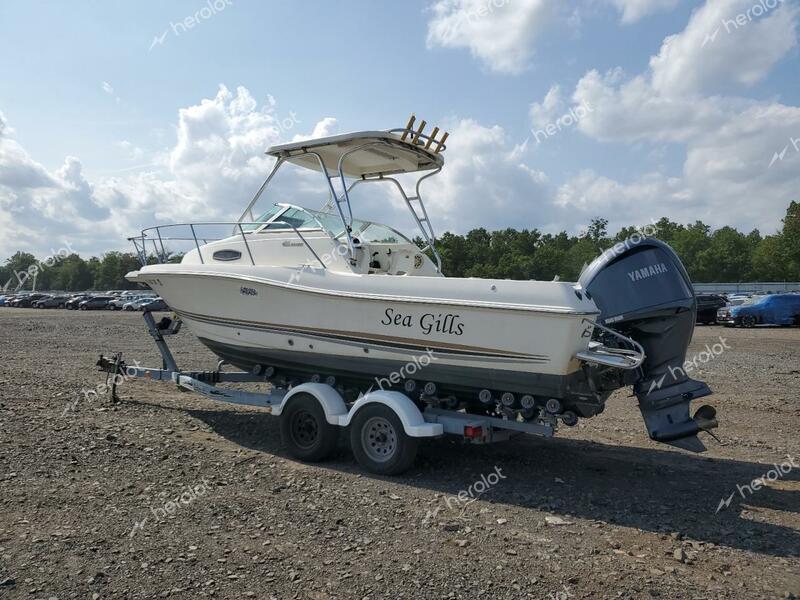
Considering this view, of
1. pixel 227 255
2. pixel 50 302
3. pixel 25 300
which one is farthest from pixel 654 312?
pixel 25 300

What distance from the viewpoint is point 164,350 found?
29.2 feet

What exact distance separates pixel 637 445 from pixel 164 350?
6.18 m

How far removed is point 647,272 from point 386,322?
2.52m

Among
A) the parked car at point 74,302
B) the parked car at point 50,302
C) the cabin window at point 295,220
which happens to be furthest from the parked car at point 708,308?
the parked car at point 50,302

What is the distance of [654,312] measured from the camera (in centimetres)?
611

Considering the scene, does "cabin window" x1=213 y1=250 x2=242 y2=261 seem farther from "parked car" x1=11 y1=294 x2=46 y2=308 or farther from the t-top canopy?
"parked car" x1=11 y1=294 x2=46 y2=308

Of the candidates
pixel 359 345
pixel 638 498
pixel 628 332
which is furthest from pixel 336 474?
pixel 628 332

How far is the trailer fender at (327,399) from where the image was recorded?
6.53m

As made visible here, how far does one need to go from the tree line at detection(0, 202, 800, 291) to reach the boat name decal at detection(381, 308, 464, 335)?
22.5 m

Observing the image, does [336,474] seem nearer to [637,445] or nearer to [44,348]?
[637,445]

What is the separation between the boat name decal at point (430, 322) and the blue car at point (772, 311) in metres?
24.6

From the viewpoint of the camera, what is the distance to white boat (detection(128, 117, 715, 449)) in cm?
574

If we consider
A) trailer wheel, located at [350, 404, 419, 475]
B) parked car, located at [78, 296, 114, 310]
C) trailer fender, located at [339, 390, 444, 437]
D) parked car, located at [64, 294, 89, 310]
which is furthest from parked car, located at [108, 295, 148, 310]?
trailer fender, located at [339, 390, 444, 437]

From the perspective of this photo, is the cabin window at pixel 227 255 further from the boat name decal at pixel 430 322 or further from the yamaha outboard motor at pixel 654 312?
the yamaha outboard motor at pixel 654 312
